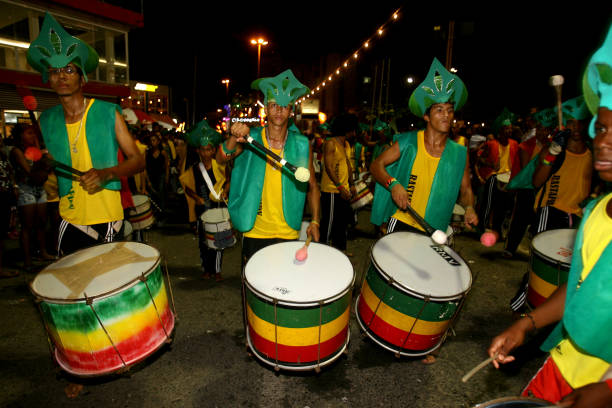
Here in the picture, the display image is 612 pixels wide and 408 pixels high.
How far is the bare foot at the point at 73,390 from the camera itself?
269 centimetres

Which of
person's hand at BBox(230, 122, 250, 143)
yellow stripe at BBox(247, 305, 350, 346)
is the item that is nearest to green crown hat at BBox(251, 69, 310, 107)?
person's hand at BBox(230, 122, 250, 143)

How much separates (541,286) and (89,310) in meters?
3.62

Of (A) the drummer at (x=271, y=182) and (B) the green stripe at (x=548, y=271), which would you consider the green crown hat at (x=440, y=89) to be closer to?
(A) the drummer at (x=271, y=182)

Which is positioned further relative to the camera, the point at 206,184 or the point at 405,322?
the point at 206,184

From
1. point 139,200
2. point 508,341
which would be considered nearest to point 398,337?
point 508,341

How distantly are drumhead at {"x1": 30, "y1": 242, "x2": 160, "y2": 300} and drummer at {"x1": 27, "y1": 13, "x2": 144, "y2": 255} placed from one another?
451 millimetres

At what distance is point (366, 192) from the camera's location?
6020 mm

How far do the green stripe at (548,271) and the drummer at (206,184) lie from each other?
148 inches

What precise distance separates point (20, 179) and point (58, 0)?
1492cm

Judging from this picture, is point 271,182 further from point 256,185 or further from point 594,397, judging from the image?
point 594,397

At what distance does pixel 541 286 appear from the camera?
3.01m

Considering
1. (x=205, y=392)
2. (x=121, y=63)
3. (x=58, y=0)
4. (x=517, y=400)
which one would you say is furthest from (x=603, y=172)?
(x=121, y=63)

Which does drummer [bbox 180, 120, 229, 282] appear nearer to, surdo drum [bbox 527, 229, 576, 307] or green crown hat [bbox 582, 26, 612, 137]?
surdo drum [bbox 527, 229, 576, 307]

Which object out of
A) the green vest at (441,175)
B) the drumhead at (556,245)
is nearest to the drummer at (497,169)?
the drumhead at (556,245)
